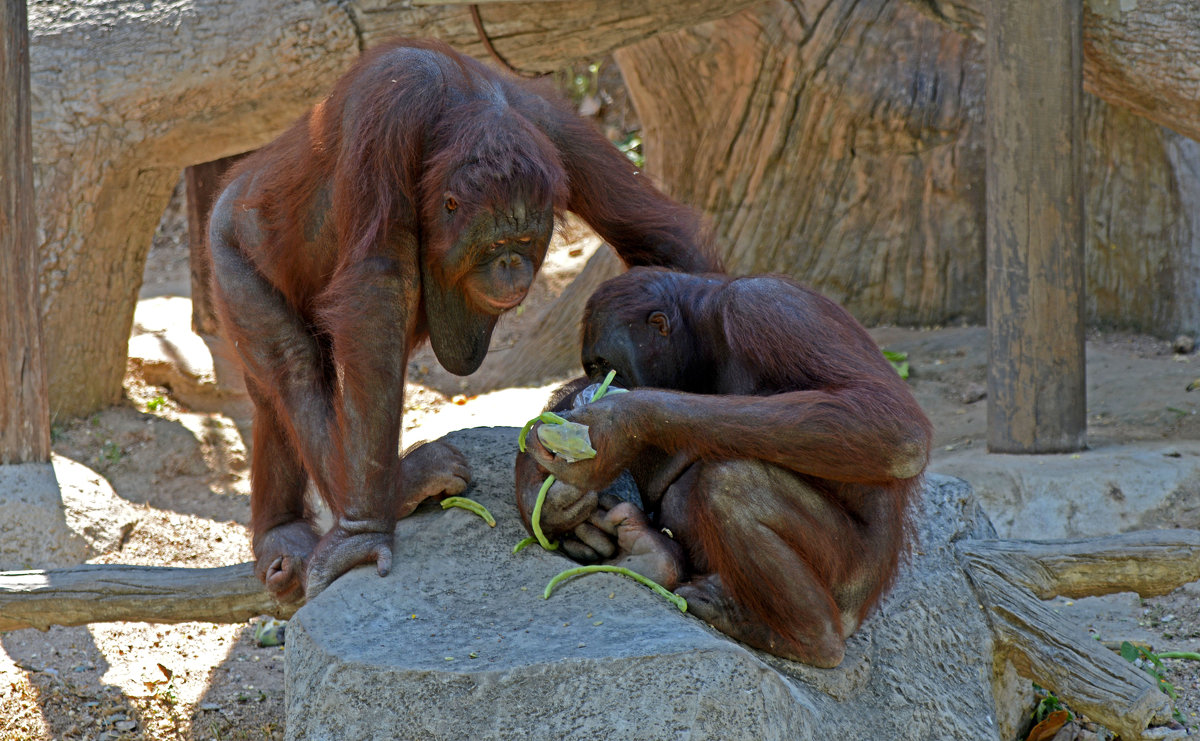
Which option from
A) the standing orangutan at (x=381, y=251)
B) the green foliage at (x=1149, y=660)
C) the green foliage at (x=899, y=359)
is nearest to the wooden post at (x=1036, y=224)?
the green foliage at (x=899, y=359)

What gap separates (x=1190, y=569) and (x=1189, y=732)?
0.50 metres

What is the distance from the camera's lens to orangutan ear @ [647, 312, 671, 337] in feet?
9.67

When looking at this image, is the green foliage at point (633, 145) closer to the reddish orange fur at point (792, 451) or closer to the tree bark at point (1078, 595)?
the tree bark at point (1078, 595)

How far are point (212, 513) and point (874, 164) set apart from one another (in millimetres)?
4255

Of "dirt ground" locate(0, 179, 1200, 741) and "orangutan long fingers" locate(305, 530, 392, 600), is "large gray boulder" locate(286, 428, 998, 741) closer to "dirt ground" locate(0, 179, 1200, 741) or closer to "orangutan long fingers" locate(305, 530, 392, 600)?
"orangutan long fingers" locate(305, 530, 392, 600)

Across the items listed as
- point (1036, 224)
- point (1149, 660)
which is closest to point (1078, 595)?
point (1149, 660)

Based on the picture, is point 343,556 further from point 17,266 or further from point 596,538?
point 17,266

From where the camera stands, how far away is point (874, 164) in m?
7.08

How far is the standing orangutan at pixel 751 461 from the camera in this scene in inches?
103

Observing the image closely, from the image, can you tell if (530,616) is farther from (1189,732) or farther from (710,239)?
(1189,732)

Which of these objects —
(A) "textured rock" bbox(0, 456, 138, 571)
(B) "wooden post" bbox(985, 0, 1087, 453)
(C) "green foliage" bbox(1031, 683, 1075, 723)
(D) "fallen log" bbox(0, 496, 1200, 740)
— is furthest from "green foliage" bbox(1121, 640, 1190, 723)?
(A) "textured rock" bbox(0, 456, 138, 571)

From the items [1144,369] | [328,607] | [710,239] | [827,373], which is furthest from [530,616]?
[1144,369]

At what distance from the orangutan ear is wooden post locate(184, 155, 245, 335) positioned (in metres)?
4.60

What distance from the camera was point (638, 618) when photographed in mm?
2574
